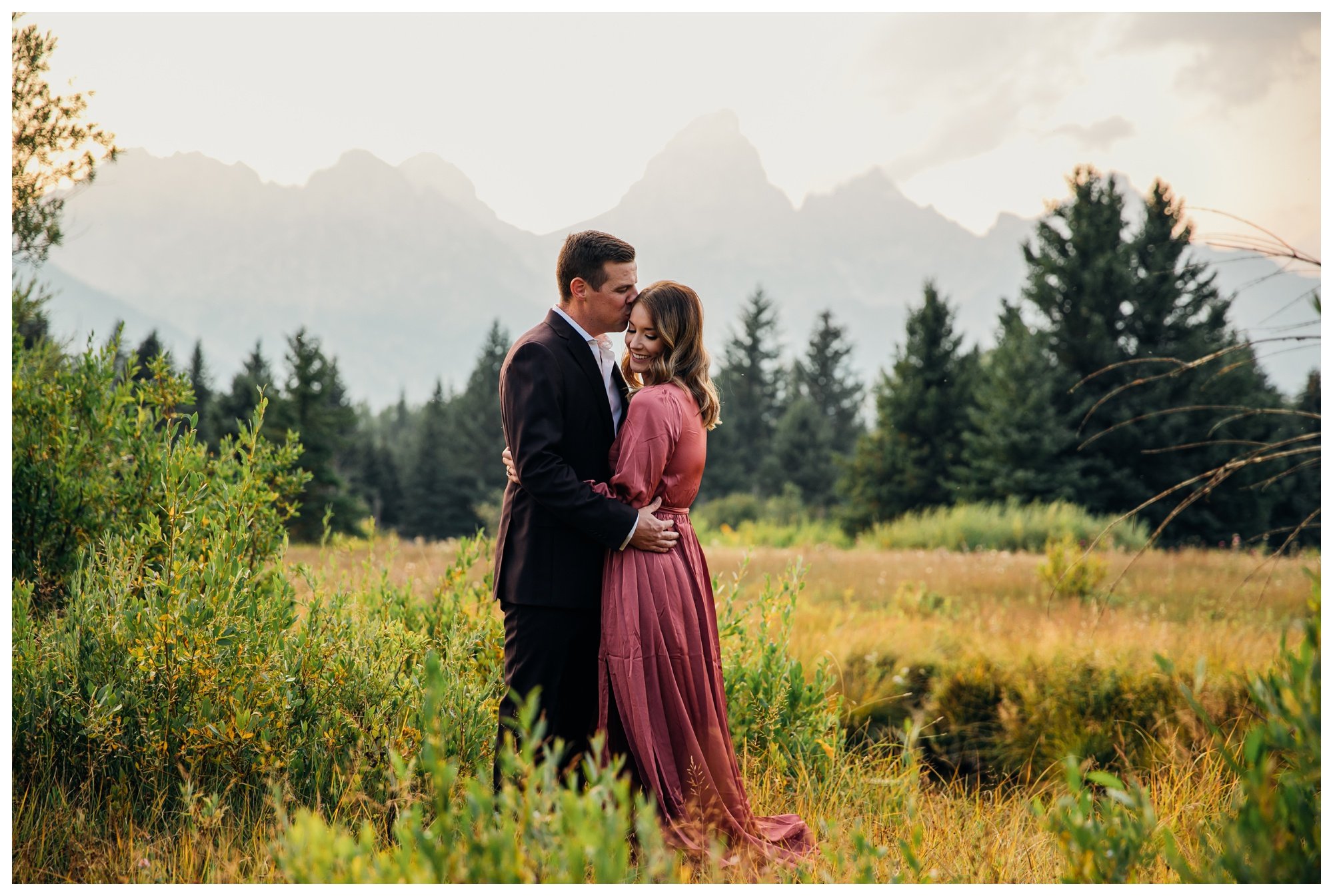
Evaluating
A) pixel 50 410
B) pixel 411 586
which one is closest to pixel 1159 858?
pixel 411 586

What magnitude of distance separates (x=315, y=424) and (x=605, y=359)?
58.3ft

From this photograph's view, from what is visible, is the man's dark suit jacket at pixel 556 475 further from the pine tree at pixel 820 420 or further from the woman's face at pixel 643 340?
the pine tree at pixel 820 420

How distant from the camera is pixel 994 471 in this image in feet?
67.2

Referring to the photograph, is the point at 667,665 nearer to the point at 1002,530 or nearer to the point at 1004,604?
the point at 1004,604

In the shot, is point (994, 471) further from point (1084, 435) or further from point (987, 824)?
point (987, 824)

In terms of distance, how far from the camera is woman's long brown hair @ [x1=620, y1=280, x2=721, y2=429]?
288 cm

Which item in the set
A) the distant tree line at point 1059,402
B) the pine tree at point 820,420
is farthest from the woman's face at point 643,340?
the pine tree at point 820,420

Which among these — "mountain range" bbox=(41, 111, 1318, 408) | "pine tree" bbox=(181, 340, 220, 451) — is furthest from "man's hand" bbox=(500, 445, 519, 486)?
"mountain range" bbox=(41, 111, 1318, 408)

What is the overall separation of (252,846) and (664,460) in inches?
70.9

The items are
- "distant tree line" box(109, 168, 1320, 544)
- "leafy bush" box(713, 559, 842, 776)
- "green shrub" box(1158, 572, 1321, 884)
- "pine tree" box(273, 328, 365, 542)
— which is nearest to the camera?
"green shrub" box(1158, 572, 1321, 884)

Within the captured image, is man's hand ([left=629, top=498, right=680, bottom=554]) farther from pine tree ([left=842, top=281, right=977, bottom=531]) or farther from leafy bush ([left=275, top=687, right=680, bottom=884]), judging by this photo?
pine tree ([left=842, top=281, right=977, bottom=531])

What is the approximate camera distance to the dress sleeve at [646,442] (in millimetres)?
2787

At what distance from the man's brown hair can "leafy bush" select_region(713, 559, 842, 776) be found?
163cm

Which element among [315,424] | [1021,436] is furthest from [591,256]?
[1021,436]
